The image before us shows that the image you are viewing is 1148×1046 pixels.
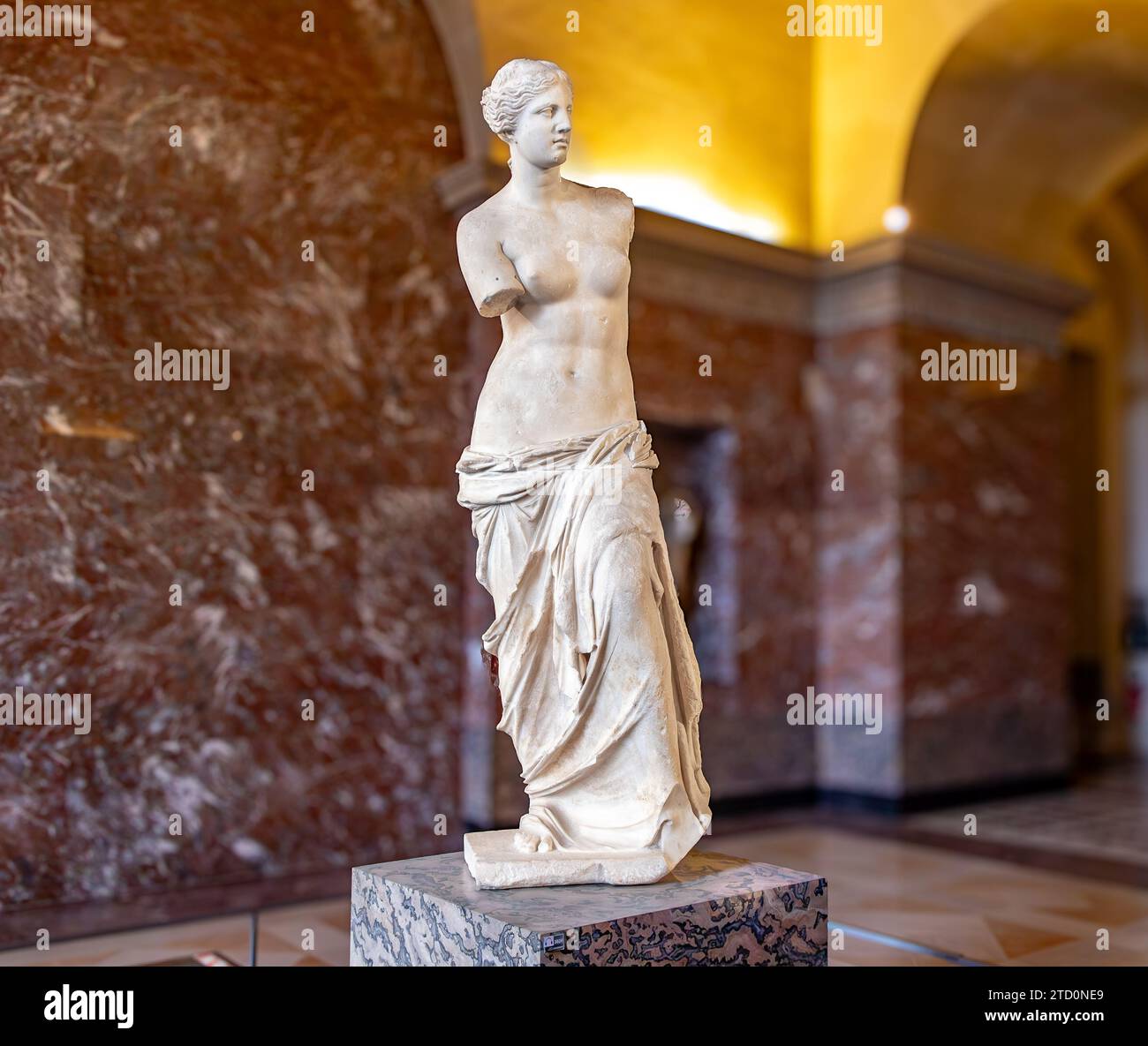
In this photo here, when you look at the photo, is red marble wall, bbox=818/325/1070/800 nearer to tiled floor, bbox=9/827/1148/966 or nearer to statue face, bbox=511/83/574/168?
tiled floor, bbox=9/827/1148/966

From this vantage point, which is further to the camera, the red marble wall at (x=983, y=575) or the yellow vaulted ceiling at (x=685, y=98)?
the red marble wall at (x=983, y=575)

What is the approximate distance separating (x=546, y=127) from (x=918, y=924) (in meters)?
3.49

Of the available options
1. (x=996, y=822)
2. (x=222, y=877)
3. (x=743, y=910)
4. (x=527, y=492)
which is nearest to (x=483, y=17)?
(x=527, y=492)

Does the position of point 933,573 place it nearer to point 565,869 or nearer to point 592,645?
point 592,645

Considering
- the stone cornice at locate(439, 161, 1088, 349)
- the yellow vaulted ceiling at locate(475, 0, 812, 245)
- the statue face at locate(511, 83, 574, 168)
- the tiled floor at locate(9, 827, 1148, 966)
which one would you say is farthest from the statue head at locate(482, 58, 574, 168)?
the stone cornice at locate(439, 161, 1088, 349)

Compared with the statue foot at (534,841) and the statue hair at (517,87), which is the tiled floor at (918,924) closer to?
the statue foot at (534,841)

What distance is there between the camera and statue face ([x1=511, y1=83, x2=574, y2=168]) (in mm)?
3410

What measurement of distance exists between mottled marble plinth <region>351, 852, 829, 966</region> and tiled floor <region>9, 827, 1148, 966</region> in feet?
3.34

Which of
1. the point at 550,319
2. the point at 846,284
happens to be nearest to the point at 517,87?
the point at 550,319

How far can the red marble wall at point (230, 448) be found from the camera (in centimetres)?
527

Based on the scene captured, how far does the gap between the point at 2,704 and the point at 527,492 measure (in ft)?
9.84

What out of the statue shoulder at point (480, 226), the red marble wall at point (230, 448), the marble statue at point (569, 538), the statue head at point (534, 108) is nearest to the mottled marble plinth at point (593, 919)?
the marble statue at point (569, 538)

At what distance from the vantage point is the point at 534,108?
3414 mm

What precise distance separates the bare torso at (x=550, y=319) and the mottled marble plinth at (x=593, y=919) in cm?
125
